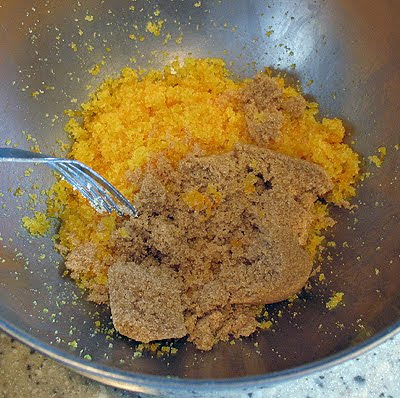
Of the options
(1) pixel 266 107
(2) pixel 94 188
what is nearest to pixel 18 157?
(2) pixel 94 188

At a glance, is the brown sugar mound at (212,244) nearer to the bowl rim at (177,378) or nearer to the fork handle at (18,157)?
the bowl rim at (177,378)

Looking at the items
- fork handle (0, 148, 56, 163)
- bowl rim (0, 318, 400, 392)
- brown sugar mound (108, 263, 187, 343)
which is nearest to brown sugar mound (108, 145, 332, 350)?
brown sugar mound (108, 263, 187, 343)

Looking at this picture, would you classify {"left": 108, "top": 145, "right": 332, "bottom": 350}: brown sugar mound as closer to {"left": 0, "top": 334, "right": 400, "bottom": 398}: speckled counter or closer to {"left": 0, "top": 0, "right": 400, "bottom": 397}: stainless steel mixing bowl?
{"left": 0, "top": 0, "right": 400, "bottom": 397}: stainless steel mixing bowl

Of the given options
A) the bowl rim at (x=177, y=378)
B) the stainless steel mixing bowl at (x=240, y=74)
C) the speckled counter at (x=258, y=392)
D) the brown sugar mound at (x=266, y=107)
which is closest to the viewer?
the bowl rim at (x=177, y=378)

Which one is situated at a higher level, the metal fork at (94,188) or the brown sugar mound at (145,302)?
the metal fork at (94,188)

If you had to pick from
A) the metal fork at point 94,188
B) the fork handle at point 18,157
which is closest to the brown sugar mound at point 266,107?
the metal fork at point 94,188

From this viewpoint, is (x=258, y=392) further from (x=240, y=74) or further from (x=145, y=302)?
(x=240, y=74)

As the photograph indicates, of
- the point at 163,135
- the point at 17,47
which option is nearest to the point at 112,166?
the point at 163,135
